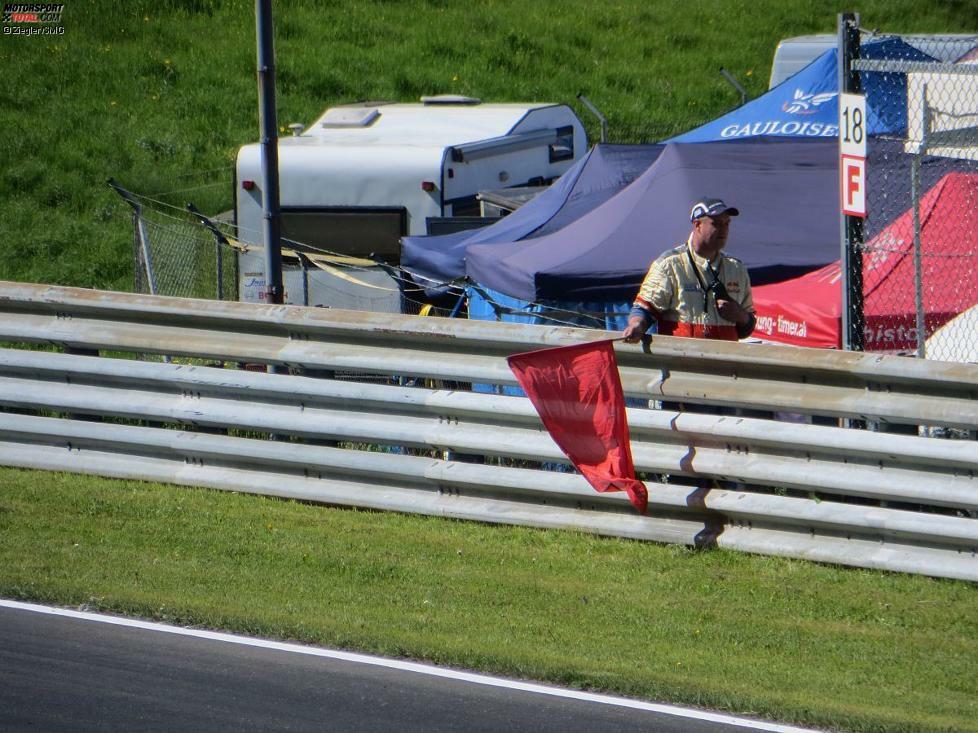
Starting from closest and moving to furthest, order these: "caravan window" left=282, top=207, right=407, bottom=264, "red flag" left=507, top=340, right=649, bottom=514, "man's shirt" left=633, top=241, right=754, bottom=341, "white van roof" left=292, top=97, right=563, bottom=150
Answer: "red flag" left=507, top=340, right=649, bottom=514
"man's shirt" left=633, top=241, right=754, bottom=341
"caravan window" left=282, top=207, right=407, bottom=264
"white van roof" left=292, top=97, right=563, bottom=150

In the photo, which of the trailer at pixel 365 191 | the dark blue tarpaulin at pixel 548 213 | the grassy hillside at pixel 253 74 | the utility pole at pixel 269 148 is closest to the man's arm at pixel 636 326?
the utility pole at pixel 269 148

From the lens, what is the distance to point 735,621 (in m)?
6.27

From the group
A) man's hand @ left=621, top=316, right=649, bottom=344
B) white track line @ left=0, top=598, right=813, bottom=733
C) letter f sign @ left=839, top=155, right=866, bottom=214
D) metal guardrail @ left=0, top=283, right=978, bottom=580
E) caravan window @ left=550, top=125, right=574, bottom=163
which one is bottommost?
white track line @ left=0, top=598, right=813, bottom=733

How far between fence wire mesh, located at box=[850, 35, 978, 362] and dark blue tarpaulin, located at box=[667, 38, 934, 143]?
2570 mm

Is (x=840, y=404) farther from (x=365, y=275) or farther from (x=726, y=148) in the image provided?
(x=365, y=275)

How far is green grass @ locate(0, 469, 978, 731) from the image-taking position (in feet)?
18.2

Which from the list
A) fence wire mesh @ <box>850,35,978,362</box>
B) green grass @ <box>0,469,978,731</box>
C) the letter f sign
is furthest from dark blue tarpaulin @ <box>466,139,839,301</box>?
green grass @ <box>0,469,978,731</box>

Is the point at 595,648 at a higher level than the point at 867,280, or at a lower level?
lower

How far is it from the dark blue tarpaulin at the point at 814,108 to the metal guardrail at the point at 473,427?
289 inches

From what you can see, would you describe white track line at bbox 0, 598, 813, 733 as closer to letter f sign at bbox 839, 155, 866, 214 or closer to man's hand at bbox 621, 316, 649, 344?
man's hand at bbox 621, 316, 649, 344

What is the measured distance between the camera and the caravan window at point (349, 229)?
14922 millimetres

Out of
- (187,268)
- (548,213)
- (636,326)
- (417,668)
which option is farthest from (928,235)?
(187,268)

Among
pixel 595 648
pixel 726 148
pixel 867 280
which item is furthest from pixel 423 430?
pixel 726 148

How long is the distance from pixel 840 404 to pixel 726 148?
18.4ft
